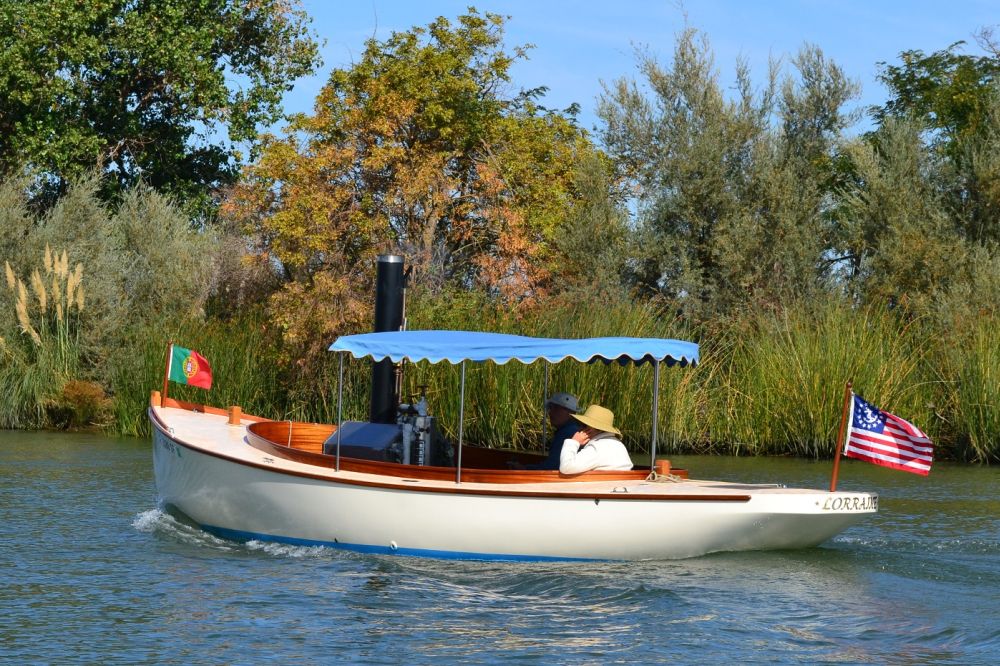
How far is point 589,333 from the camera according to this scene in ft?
65.9

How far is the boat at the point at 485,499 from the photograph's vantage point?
35.0 feet

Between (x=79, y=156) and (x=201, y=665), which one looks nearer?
(x=201, y=665)

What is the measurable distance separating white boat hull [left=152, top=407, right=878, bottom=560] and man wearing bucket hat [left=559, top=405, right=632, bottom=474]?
224 mm

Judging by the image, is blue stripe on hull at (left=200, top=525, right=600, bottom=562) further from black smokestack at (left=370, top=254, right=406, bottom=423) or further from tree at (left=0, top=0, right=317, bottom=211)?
tree at (left=0, top=0, right=317, bottom=211)

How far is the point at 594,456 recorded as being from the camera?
1115 centimetres

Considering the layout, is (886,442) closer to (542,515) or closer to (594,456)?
(594,456)

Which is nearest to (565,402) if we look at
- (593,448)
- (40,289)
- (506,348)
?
(593,448)

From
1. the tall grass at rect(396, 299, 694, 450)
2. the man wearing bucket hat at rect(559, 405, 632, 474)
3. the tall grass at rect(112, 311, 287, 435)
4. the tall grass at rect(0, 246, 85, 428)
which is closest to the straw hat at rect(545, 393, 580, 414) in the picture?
the man wearing bucket hat at rect(559, 405, 632, 474)

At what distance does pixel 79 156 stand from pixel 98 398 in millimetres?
11170

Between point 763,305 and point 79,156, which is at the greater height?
point 79,156

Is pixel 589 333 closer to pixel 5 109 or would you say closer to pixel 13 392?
pixel 13 392

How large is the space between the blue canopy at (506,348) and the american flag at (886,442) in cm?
147

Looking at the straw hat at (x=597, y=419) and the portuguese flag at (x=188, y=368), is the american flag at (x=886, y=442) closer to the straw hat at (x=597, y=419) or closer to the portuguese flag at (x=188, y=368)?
the straw hat at (x=597, y=419)

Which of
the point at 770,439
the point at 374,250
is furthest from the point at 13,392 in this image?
the point at 770,439
